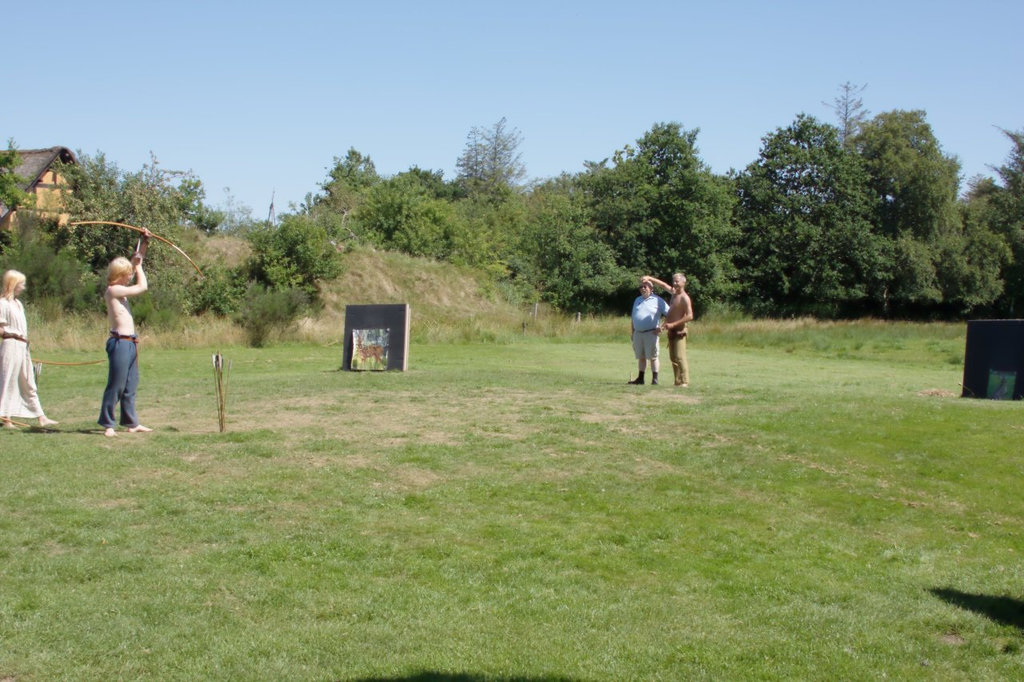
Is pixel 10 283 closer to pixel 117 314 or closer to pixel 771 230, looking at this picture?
pixel 117 314

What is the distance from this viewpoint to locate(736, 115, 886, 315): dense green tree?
66.3m

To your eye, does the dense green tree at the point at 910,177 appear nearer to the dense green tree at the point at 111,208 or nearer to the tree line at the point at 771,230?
the tree line at the point at 771,230

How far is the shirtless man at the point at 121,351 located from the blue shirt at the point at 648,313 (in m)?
9.47

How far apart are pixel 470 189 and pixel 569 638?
9321 centimetres

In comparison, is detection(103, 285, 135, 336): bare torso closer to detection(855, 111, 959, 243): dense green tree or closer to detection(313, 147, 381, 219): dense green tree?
detection(313, 147, 381, 219): dense green tree

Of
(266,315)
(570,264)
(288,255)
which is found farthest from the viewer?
(570,264)

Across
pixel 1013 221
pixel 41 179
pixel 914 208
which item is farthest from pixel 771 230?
pixel 41 179

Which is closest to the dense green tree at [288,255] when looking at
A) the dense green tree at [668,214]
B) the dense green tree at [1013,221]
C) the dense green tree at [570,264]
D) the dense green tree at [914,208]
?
the dense green tree at [570,264]

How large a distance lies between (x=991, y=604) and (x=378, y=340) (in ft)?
56.2

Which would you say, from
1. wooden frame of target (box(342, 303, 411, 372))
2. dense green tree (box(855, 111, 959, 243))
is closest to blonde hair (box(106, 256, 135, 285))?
wooden frame of target (box(342, 303, 411, 372))

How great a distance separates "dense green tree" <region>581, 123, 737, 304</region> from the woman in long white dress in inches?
2053

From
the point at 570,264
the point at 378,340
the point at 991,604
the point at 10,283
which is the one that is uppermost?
the point at 570,264

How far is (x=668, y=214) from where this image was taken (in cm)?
6378

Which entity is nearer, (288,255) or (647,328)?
(647,328)
